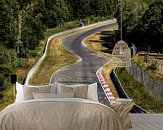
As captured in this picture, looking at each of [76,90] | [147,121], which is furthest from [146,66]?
[76,90]

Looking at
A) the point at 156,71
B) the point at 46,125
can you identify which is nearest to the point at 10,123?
the point at 46,125

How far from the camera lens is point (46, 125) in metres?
2.96

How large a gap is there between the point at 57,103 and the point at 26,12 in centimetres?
271

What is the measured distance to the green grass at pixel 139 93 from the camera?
17.0 ft

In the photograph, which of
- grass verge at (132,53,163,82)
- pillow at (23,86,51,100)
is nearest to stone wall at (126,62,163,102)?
grass verge at (132,53,163,82)

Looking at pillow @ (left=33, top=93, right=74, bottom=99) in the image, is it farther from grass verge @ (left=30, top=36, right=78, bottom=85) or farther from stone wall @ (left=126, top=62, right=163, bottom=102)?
stone wall @ (left=126, top=62, right=163, bottom=102)

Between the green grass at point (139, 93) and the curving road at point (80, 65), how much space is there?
37 centimetres

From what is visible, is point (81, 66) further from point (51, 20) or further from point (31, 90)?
point (31, 90)

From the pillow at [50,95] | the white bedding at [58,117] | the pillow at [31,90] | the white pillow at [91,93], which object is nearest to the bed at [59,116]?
the white bedding at [58,117]

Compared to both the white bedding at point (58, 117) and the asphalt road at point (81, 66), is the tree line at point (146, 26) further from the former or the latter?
the white bedding at point (58, 117)

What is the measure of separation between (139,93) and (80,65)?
97 cm

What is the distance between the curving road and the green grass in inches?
14.8

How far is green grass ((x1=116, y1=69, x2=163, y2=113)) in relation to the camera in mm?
5168

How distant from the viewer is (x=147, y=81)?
5273 mm
